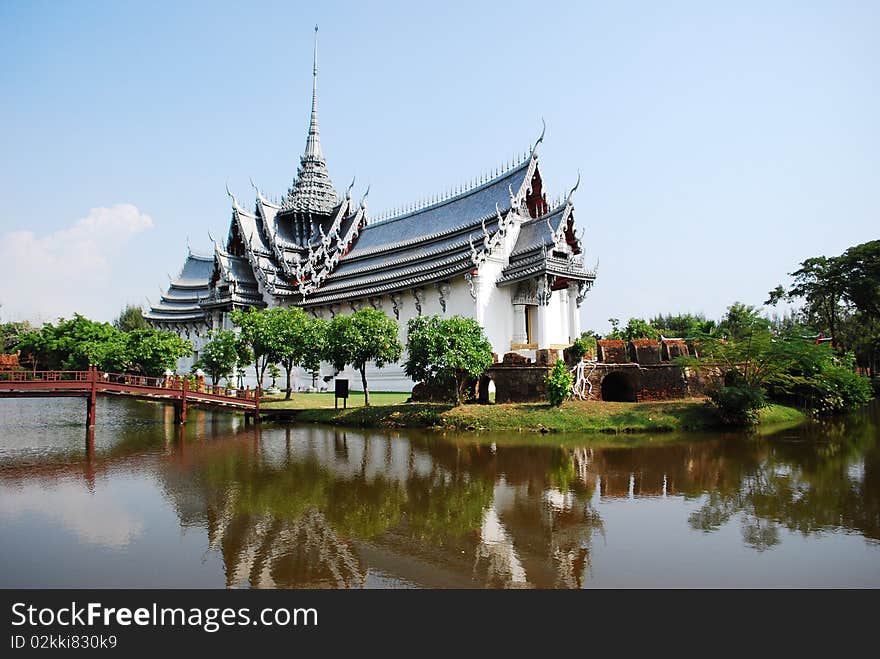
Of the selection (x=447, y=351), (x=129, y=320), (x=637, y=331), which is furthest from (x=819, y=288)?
(x=129, y=320)

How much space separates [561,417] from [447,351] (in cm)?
420

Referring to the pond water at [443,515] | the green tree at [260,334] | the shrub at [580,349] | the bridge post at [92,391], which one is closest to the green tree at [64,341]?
the green tree at [260,334]

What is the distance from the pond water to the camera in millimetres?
5684

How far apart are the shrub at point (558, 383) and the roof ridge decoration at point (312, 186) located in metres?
26.1

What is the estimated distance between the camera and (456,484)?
10016mm

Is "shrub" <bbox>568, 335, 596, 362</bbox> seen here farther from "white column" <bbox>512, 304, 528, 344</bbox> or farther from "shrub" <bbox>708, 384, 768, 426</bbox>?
"white column" <bbox>512, 304, 528, 344</bbox>

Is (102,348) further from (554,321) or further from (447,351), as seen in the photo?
(554,321)

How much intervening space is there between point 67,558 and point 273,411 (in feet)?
52.9

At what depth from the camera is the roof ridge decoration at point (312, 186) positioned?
40125mm

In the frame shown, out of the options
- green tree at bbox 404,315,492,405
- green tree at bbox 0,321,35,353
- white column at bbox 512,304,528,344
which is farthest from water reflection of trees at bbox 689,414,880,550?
green tree at bbox 0,321,35,353

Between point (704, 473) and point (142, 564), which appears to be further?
point (704, 473)

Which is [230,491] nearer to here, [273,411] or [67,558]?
[67,558]

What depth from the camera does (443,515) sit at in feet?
26.1
